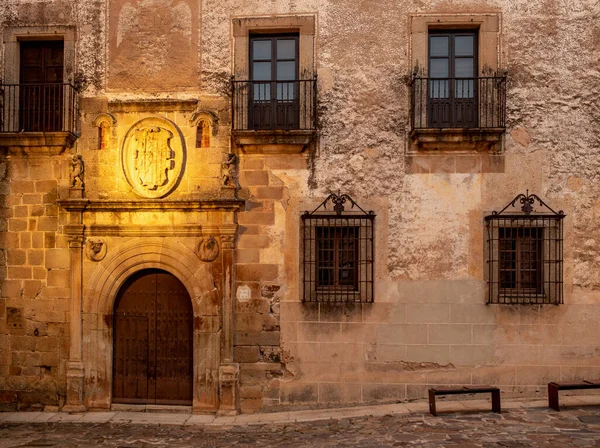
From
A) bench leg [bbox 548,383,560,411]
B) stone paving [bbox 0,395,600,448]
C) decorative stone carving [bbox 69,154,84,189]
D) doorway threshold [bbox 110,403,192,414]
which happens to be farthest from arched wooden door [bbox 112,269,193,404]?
bench leg [bbox 548,383,560,411]

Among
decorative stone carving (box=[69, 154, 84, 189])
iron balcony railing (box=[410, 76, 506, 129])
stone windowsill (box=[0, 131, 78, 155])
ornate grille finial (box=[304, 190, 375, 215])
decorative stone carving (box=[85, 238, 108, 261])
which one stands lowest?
decorative stone carving (box=[85, 238, 108, 261])

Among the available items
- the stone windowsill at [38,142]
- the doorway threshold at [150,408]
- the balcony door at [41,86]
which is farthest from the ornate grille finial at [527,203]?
the balcony door at [41,86]

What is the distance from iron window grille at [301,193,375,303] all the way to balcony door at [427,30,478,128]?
1.76 meters

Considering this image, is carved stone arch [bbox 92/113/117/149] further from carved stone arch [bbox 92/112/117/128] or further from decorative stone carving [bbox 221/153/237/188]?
decorative stone carving [bbox 221/153/237/188]

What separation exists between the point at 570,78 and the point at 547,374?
418cm

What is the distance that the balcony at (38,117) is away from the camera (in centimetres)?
829

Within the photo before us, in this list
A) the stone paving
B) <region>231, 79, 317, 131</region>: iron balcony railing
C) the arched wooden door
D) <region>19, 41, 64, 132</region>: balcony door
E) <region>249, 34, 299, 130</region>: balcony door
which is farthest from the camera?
<region>19, 41, 64, 132</region>: balcony door

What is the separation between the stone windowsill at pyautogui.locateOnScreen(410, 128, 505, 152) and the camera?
7926 millimetres

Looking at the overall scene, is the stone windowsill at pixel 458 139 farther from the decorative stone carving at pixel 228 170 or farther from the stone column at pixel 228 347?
the stone column at pixel 228 347

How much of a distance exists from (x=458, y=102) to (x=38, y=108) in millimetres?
6181

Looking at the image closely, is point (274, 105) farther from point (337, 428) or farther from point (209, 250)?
point (337, 428)

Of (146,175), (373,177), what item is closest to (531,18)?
(373,177)

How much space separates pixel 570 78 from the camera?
8.09 metres

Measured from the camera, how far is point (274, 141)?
8.11 m
